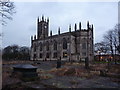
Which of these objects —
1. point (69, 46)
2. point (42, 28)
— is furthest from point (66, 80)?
point (42, 28)

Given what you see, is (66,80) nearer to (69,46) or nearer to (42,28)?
(69,46)

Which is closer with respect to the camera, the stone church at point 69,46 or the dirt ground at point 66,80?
the dirt ground at point 66,80

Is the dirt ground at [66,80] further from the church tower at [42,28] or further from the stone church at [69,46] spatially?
the church tower at [42,28]

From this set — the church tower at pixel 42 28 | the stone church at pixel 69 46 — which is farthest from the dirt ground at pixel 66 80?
the church tower at pixel 42 28

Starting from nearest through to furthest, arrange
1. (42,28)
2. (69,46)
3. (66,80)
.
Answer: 1. (66,80)
2. (69,46)
3. (42,28)

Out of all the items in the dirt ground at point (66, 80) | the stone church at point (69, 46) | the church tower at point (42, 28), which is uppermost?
the church tower at point (42, 28)

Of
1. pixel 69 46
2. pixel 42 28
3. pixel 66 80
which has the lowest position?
pixel 66 80

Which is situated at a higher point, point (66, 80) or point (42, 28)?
point (42, 28)

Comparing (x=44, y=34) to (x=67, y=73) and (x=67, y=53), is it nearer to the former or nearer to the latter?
(x=67, y=53)

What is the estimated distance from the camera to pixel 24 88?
7.21 metres

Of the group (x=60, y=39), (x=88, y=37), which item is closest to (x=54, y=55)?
(x=60, y=39)

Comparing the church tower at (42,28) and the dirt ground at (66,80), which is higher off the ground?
the church tower at (42,28)

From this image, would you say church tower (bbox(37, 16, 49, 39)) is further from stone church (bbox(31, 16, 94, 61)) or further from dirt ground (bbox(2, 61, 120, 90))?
dirt ground (bbox(2, 61, 120, 90))

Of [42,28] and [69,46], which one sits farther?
[42,28]
